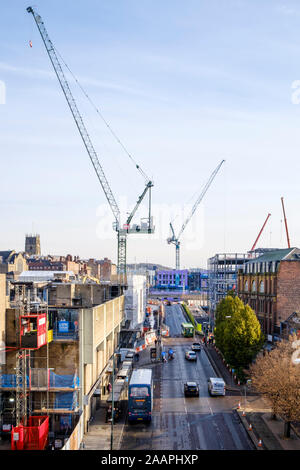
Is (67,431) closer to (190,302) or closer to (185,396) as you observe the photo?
(185,396)

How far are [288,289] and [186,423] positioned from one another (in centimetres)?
3072

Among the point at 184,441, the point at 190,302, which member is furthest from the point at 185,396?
the point at 190,302

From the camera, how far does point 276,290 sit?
63406mm

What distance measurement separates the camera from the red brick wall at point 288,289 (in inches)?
2442

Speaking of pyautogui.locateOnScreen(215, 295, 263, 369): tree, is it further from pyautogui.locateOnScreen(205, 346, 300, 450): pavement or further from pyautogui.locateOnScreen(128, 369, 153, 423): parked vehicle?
pyautogui.locateOnScreen(128, 369, 153, 423): parked vehicle

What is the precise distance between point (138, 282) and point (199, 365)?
34.2 metres

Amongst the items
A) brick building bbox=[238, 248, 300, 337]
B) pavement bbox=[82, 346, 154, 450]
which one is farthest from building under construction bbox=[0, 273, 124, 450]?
brick building bbox=[238, 248, 300, 337]

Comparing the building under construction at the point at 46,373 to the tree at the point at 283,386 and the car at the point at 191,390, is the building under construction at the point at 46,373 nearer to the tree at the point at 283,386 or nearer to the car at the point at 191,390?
the car at the point at 191,390

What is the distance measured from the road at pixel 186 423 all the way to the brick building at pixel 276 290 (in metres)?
14.0

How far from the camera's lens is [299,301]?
61938 mm

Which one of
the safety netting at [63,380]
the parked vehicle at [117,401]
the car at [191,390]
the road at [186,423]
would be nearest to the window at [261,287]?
the road at [186,423]

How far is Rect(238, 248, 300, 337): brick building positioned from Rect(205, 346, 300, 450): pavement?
50.1 feet

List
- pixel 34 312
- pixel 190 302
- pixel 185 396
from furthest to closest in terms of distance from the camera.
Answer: pixel 190 302 < pixel 185 396 < pixel 34 312

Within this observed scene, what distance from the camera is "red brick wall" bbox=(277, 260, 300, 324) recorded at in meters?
62.0
